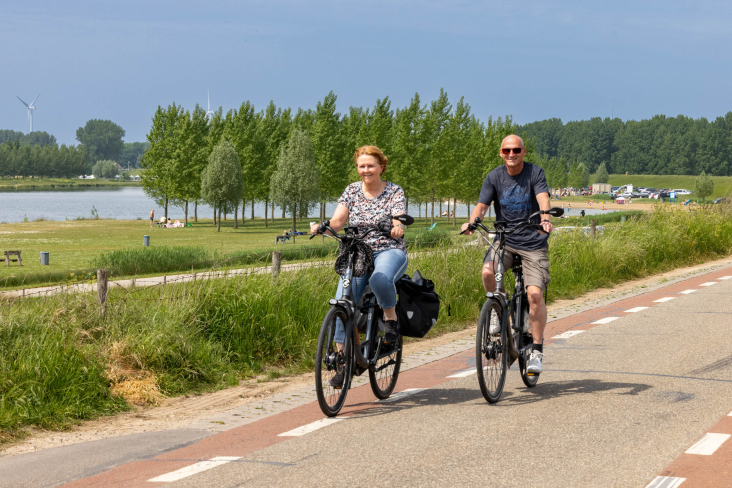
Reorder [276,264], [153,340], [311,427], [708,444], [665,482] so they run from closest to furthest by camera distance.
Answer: [665,482], [708,444], [311,427], [153,340], [276,264]

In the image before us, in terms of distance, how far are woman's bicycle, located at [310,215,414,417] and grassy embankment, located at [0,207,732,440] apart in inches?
67.6

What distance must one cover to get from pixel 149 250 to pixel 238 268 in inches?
937

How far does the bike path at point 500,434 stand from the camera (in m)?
4.39

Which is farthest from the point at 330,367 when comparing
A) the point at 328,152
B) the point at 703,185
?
the point at 703,185

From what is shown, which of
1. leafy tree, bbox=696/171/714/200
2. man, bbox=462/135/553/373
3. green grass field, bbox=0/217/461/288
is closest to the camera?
man, bbox=462/135/553/373

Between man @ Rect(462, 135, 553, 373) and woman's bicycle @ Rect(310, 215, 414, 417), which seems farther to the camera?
man @ Rect(462, 135, 553, 373)

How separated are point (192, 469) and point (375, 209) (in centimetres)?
228

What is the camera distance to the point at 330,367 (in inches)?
217

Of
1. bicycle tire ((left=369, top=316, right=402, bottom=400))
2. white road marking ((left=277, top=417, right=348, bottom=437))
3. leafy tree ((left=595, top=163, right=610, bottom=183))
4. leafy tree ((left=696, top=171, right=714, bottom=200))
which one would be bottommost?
white road marking ((left=277, top=417, right=348, bottom=437))

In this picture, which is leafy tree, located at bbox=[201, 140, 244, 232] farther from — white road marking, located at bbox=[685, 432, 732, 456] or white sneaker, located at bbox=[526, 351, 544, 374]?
white road marking, located at bbox=[685, 432, 732, 456]

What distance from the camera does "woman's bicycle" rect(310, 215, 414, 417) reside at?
5.45m

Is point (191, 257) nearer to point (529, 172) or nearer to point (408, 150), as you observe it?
point (529, 172)

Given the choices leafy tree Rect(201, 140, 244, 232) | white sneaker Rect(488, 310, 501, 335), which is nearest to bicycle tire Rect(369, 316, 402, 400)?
white sneaker Rect(488, 310, 501, 335)

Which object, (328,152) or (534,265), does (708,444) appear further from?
(328,152)
